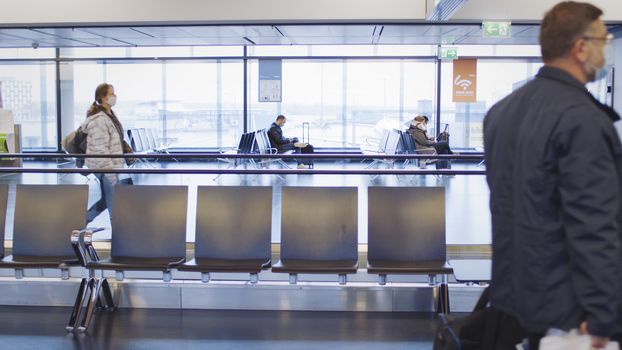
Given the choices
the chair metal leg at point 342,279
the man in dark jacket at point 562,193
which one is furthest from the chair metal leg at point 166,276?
the man in dark jacket at point 562,193

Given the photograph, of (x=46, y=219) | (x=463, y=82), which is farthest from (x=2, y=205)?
(x=463, y=82)

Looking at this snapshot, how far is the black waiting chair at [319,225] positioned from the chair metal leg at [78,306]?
1.30 meters

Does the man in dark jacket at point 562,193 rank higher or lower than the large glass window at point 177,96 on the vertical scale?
lower

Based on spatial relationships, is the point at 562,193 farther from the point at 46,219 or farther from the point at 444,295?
the point at 46,219

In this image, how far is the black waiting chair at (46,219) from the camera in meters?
4.34

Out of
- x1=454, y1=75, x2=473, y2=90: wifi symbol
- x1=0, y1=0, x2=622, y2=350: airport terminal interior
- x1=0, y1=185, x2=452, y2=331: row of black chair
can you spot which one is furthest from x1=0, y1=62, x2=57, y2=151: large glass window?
x1=0, y1=185, x2=452, y2=331: row of black chair

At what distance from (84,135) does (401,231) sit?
3.13 m

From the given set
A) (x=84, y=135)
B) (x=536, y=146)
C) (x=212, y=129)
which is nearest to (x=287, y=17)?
(x=84, y=135)

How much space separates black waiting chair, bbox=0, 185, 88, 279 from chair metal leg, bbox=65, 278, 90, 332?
0.95ft

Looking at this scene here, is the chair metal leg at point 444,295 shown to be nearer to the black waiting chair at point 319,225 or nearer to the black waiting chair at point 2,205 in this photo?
the black waiting chair at point 319,225

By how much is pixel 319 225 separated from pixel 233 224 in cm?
60

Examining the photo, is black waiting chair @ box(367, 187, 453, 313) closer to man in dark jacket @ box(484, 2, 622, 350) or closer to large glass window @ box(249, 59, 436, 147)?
man in dark jacket @ box(484, 2, 622, 350)

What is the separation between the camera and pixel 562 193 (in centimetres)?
169

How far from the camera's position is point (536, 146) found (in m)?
1.73
